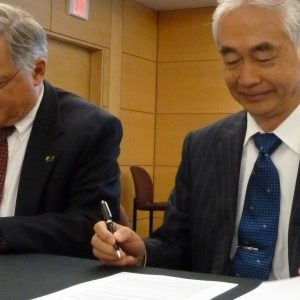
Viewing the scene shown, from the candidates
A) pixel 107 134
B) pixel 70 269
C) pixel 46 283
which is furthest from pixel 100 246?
pixel 107 134

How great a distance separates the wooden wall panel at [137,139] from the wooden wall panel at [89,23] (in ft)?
3.15

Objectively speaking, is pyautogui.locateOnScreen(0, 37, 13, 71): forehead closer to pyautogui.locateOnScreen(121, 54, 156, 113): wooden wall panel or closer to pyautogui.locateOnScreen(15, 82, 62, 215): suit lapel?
pyautogui.locateOnScreen(15, 82, 62, 215): suit lapel

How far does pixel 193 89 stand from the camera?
755 centimetres

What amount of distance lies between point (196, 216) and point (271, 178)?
0.27m

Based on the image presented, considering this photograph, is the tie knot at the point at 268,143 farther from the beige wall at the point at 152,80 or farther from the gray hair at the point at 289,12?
the beige wall at the point at 152,80

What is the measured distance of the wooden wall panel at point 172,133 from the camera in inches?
297

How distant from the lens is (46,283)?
1.20m

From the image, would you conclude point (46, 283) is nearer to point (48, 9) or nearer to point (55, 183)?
point (55, 183)

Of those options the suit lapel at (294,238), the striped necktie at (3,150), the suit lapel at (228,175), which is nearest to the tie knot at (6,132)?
the striped necktie at (3,150)

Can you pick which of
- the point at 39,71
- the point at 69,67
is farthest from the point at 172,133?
the point at 39,71

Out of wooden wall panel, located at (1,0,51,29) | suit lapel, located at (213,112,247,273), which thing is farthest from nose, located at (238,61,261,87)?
wooden wall panel, located at (1,0,51,29)

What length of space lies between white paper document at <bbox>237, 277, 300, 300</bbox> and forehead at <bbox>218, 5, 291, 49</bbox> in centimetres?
66

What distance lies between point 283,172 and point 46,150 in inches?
29.5

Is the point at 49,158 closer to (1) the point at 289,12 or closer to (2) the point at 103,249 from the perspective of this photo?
(2) the point at 103,249
